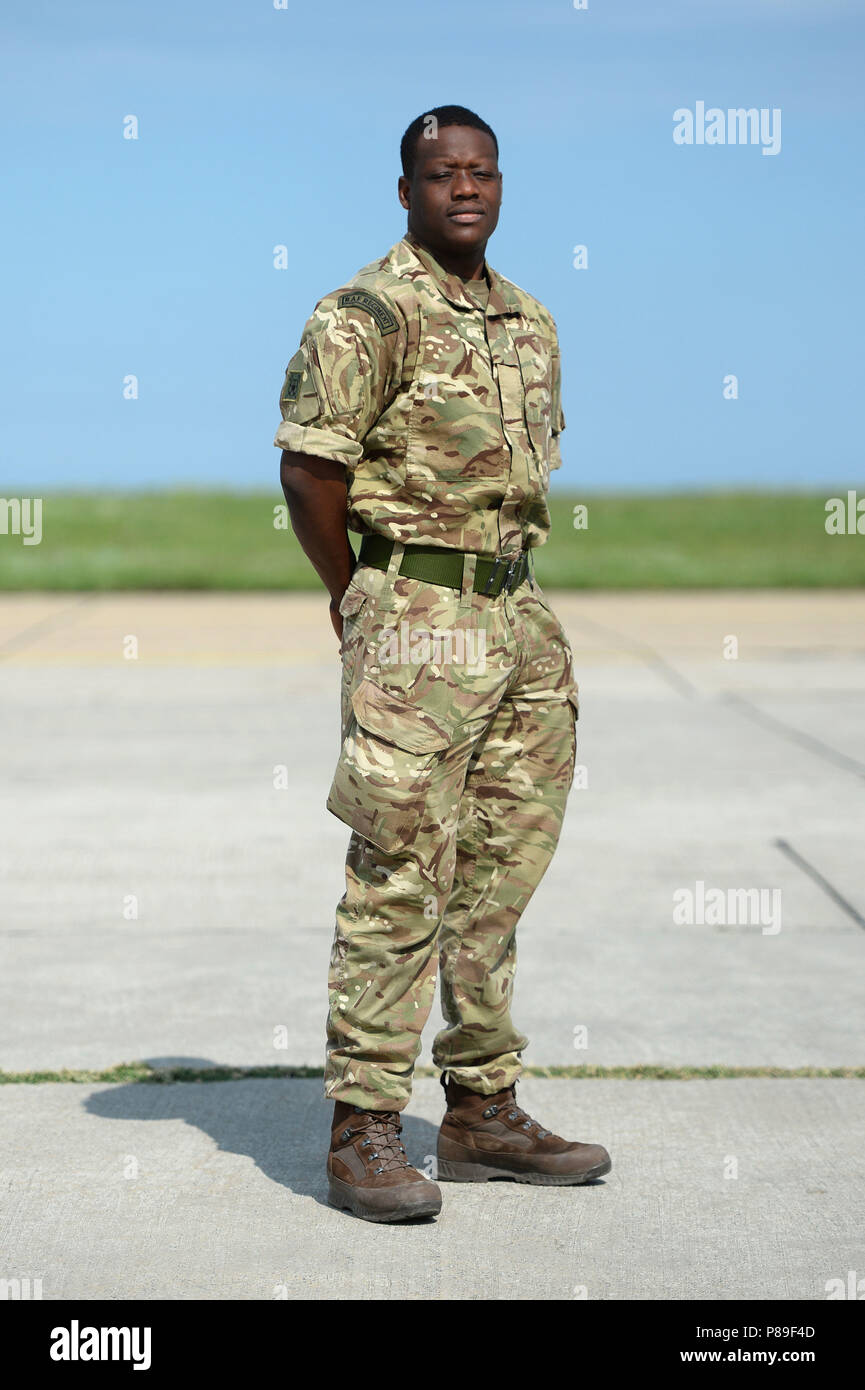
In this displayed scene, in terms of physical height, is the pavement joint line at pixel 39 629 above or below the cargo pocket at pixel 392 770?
below

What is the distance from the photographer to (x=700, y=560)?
96.9ft

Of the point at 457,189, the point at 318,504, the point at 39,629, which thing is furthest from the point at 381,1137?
the point at 39,629

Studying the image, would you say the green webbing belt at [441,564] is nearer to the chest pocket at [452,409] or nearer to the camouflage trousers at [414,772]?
the camouflage trousers at [414,772]

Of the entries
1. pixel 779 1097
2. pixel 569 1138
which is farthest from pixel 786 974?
pixel 569 1138

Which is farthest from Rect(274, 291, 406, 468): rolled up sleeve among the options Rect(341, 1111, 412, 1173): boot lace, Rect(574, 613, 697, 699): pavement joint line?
Rect(574, 613, 697, 699): pavement joint line

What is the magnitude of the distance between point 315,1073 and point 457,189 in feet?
7.04

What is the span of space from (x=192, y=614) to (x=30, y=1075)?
46.6 ft

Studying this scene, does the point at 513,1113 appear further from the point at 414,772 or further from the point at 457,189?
the point at 457,189

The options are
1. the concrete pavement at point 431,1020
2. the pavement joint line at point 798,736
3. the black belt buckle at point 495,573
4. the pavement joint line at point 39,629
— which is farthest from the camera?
the pavement joint line at point 39,629

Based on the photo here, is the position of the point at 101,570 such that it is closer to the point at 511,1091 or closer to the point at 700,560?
the point at 700,560

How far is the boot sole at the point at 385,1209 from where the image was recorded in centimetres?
318

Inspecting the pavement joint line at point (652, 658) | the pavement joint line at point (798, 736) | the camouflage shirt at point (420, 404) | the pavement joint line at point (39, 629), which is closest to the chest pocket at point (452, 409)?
the camouflage shirt at point (420, 404)

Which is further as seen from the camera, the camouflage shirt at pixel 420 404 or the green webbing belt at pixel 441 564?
the green webbing belt at pixel 441 564
